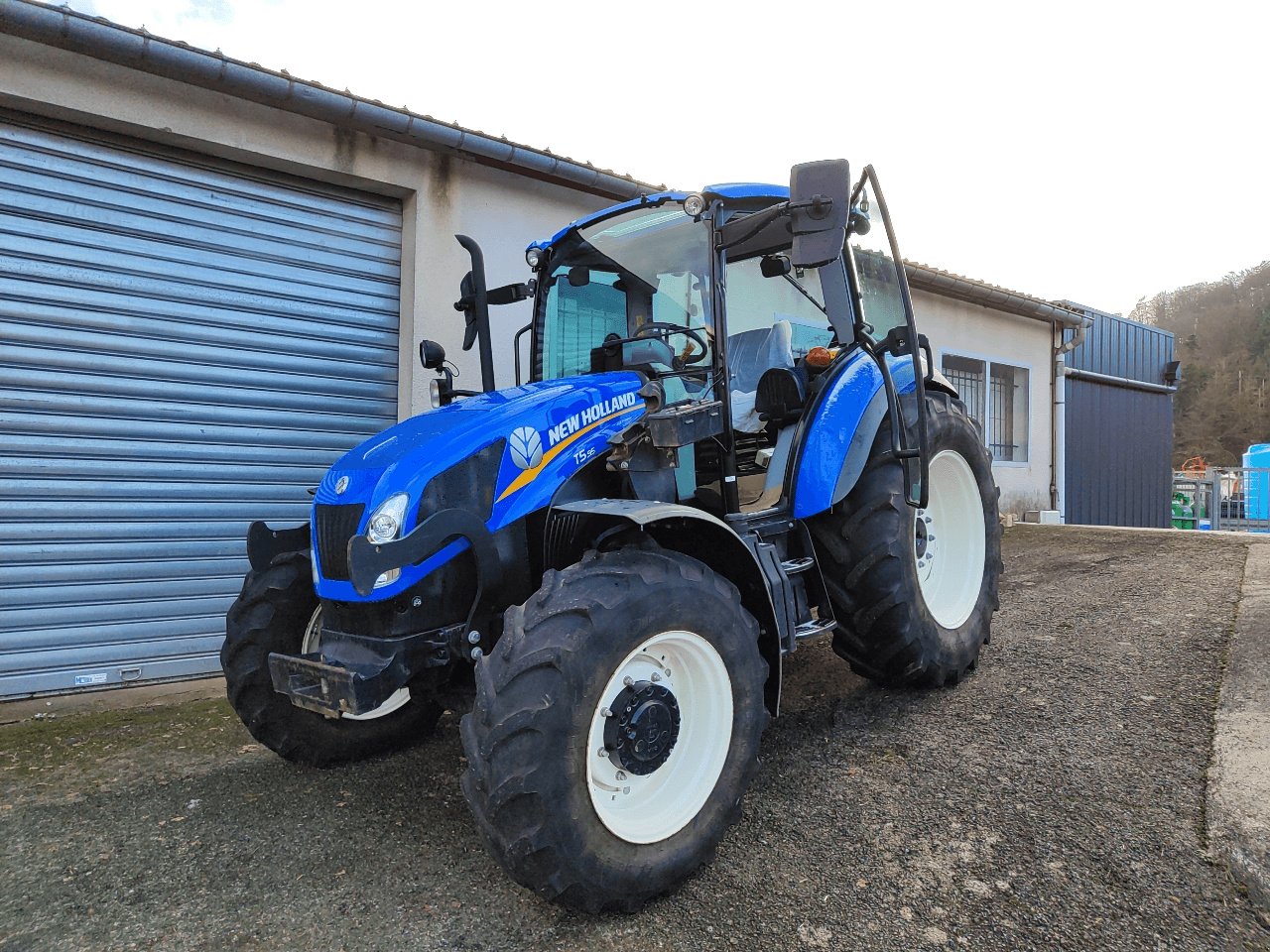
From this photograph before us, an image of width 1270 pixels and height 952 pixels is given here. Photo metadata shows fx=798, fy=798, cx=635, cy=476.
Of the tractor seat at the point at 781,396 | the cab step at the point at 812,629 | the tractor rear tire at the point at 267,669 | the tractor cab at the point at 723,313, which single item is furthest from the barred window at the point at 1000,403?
the tractor rear tire at the point at 267,669

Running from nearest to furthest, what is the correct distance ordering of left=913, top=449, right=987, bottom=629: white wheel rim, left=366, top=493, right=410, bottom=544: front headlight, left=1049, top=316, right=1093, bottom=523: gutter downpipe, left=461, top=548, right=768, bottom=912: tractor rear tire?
1. left=461, top=548, right=768, bottom=912: tractor rear tire
2. left=366, top=493, right=410, bottom=544: front headlight
3. left=913, top=449, right=987, bottom=629: white wheel rim
4. left=1049, top=316, right=1093, bottom=523: gutter downpipe

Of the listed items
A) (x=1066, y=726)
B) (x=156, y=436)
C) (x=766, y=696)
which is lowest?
(x=1066, y=726)

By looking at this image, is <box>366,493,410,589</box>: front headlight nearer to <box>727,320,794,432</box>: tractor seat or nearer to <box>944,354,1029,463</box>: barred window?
<box>727,320,794,432</box>: tractor seat

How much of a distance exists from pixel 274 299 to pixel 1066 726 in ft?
16.1

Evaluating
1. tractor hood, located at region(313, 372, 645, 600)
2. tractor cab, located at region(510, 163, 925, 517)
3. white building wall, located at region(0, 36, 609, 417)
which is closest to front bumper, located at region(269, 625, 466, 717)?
tractor hood, located at region(313, 372, 645, 600)

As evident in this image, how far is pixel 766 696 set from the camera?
8.70 ft

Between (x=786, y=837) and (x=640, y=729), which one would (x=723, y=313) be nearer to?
(x=640, y=729)

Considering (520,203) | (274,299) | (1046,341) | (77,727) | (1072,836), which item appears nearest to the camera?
(1072,836)

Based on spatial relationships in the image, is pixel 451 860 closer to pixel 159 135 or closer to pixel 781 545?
pixel 781 545

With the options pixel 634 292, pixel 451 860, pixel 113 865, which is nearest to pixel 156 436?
pixel 113 865

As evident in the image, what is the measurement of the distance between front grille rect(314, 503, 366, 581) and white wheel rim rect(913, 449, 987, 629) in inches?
102

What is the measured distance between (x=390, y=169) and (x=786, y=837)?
464 centimetres

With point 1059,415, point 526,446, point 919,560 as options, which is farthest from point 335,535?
point 1059,415

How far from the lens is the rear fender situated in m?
2.57
